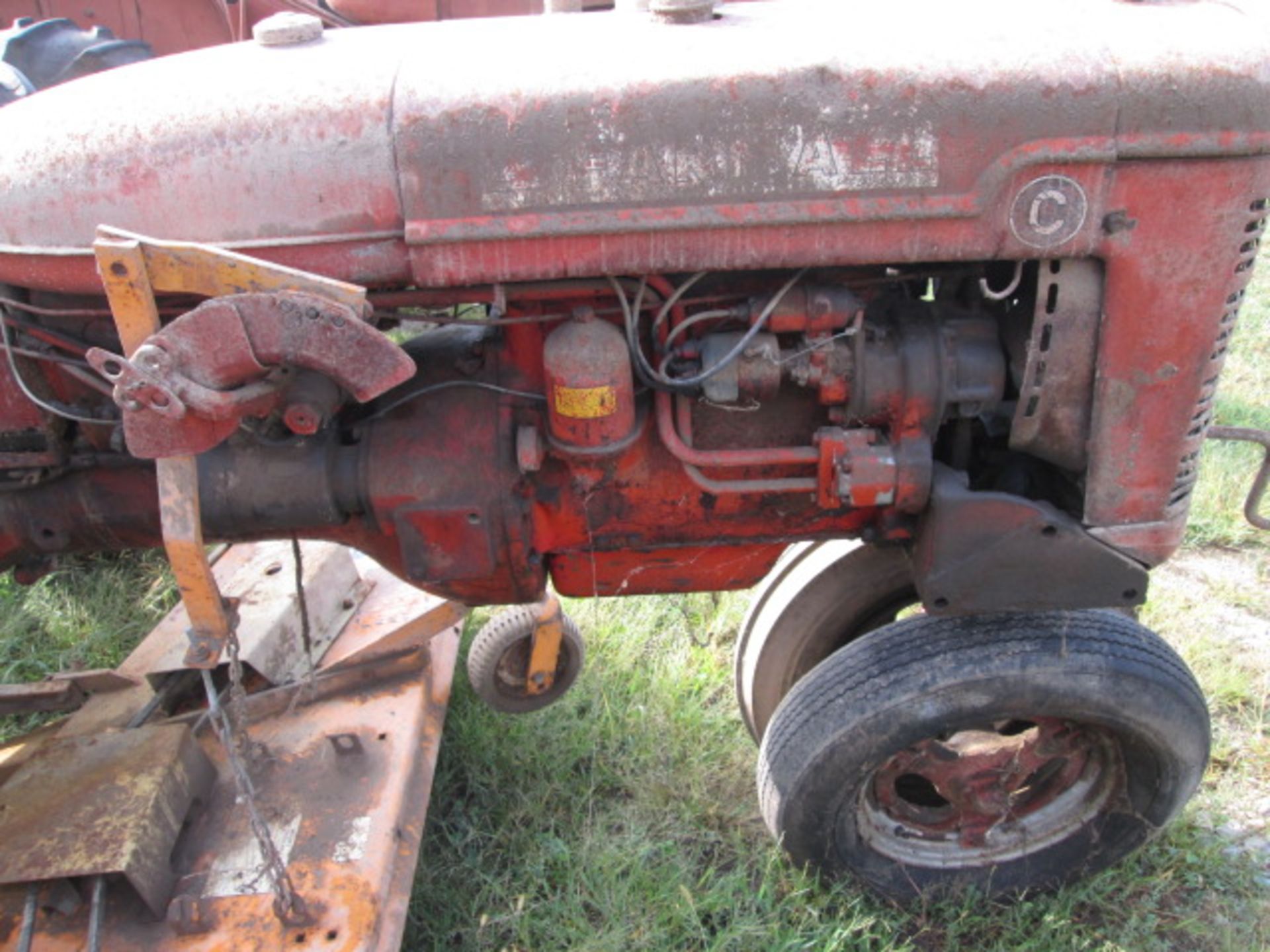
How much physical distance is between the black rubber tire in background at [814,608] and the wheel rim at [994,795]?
33 cm

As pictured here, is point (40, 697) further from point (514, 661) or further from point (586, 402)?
point (586, 402)

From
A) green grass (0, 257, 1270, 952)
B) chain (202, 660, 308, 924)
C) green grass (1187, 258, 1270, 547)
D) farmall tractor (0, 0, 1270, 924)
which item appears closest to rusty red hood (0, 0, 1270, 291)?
farmall tractor (0, 0, 1270, 924)

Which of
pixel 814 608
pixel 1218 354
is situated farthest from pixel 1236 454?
pixel 1218 354

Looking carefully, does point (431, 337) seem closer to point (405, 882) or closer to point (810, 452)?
point (810, 452)

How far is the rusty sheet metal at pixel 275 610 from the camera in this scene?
2.69 m

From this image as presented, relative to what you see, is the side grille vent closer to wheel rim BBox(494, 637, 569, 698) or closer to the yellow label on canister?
the yellow label on canister

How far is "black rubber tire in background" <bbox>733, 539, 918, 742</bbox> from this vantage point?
8.23 feet

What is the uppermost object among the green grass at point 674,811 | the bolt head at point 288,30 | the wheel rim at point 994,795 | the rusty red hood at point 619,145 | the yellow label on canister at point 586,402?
the bolt head at point 288,30

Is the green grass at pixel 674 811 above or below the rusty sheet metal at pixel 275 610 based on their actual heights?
below

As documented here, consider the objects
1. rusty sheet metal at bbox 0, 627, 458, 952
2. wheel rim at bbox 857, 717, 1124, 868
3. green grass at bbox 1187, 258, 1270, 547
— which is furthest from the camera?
green grass at bbox 1187, 258, 1270, 547

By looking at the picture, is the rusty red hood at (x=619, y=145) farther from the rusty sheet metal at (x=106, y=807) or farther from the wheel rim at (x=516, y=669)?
the wheel rim at (x=516, y=669)

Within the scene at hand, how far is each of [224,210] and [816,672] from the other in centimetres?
137

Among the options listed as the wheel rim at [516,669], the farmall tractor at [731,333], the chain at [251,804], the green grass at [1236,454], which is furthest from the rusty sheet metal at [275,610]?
the green grass at [1236,454]

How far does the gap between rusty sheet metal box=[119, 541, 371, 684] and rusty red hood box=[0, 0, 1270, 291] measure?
1.21 m
